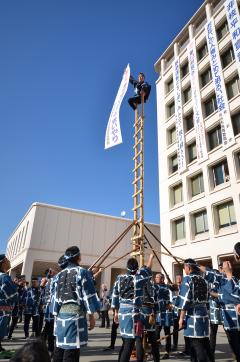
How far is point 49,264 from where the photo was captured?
29781 millimetres

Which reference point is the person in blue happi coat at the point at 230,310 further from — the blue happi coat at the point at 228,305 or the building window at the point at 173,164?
the building window at the point at 173,164

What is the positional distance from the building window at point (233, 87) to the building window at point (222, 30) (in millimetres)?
4399

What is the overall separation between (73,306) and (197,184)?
17.7 m

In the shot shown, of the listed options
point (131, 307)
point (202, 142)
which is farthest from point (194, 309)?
point (202, 142)

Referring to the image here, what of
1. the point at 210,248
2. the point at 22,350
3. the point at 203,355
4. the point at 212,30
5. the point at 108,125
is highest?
the point at 212,30

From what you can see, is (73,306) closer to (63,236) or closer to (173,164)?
(173,164)

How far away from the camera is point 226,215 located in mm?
17328

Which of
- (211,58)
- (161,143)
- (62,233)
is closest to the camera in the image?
(211,58)

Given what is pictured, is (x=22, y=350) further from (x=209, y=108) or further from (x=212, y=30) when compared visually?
(x=212, y=30)

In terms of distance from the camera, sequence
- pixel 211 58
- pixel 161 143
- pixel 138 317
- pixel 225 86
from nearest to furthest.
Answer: pixel 138 317, pixel 225 86, pixel 211 58, pixel 161 143

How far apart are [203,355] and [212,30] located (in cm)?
2270

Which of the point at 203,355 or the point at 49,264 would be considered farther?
the point at 49,264

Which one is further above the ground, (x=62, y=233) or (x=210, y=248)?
(x=62, y=233)

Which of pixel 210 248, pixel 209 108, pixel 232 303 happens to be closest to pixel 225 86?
pixel 209 108
